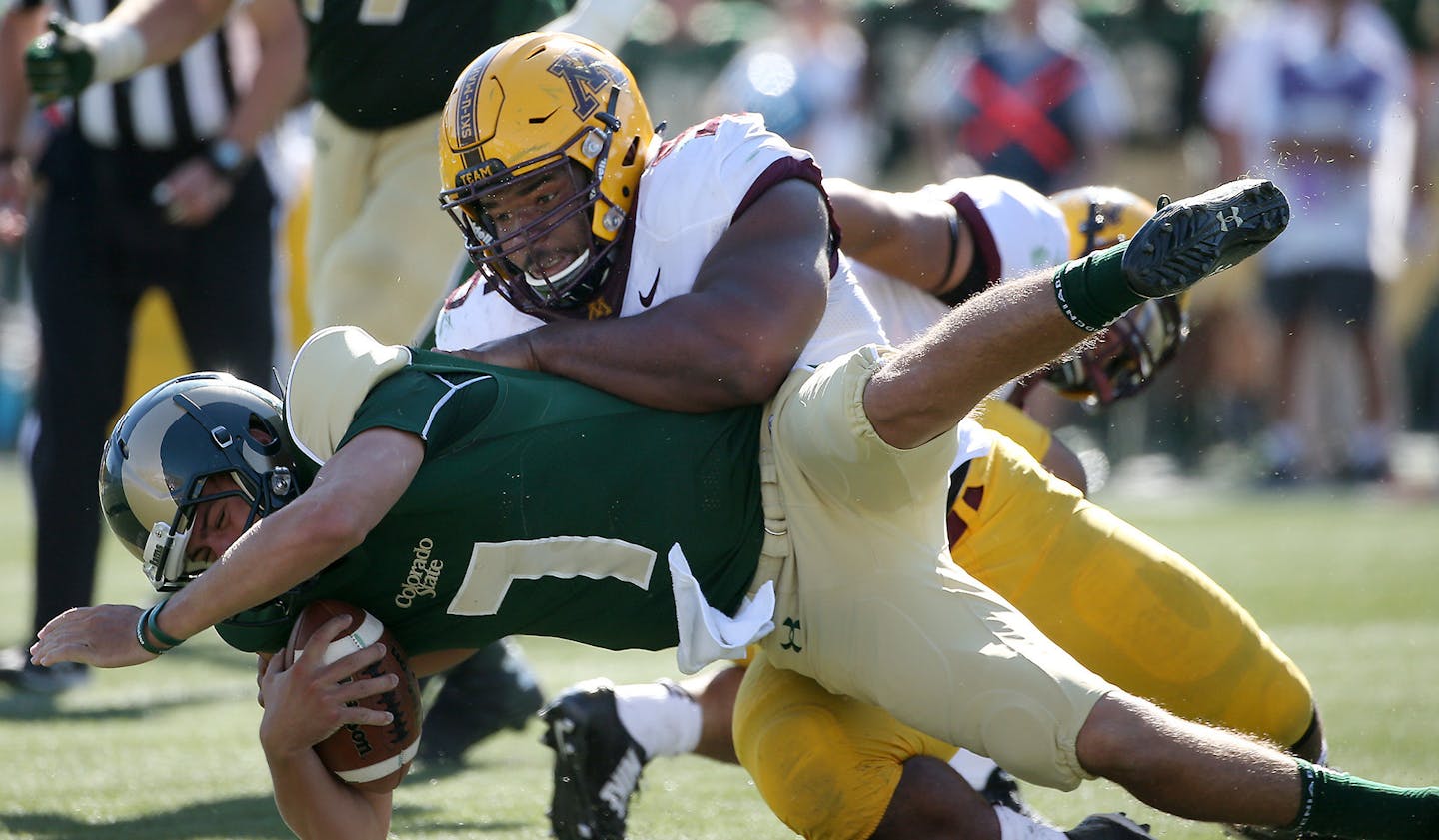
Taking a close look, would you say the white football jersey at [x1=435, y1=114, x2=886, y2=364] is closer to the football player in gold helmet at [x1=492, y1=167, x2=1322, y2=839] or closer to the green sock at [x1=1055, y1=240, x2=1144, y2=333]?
the football player in gold helmet at [x1=492, y1=167, x2=1322, y2=839]

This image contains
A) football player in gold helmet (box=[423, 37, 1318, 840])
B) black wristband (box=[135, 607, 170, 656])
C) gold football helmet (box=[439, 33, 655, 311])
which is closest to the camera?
black wristband (box=[135, 607, 170, 656])

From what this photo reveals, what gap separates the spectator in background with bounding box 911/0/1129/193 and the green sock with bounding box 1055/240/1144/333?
20.7 feet

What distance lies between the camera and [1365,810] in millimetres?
2693

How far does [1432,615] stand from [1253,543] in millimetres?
1724

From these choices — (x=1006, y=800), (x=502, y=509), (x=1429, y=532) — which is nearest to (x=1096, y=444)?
(x=1429, y=532)

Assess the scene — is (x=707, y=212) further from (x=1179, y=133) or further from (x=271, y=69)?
(x=1179, y=133)

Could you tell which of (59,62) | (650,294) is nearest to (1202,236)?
(650,294)

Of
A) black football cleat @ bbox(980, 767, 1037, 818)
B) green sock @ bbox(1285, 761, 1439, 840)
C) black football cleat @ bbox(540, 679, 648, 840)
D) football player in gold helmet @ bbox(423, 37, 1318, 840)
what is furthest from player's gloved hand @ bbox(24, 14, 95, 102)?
green sock @ bbox(1285, 761, 1439, 840)

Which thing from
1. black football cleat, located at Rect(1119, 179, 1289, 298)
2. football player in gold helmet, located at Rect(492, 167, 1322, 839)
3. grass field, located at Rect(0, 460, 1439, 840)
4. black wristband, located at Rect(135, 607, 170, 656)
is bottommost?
grass field, located at Rect(0, 460, 1439, 840)

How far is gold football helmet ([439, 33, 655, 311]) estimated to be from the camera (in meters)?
3.22

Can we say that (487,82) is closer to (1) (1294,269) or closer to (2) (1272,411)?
(1) (1294,269)

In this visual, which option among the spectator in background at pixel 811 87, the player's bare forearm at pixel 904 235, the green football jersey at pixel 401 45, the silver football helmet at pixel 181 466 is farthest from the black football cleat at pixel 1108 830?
the spectator in background at pixel 811 87

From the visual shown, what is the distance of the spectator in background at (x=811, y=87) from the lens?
33.8ft

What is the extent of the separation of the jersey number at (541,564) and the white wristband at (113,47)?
8.00ft
